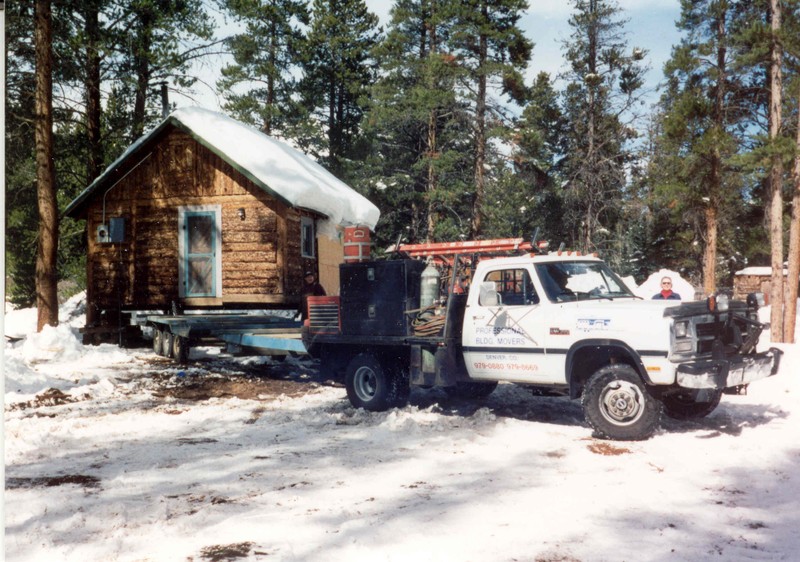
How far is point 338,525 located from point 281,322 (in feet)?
35.6

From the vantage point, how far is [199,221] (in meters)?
18.6

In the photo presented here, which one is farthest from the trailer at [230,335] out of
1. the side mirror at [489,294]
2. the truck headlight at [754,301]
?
the truck headlight at [754,301]

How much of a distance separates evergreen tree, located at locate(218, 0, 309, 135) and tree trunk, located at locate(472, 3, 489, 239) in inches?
371

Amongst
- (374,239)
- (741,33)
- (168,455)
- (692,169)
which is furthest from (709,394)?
(374,239)

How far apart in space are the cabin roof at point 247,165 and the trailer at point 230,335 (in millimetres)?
3647

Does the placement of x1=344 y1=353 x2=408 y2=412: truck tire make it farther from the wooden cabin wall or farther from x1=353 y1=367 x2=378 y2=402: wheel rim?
the wooden cabin wall

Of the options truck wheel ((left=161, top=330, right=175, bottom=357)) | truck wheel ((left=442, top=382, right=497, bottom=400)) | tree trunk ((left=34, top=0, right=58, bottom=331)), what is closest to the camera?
truck wheel ((left=442, top=382, right=497, bottom=400))

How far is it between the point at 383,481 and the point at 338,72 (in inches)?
1234

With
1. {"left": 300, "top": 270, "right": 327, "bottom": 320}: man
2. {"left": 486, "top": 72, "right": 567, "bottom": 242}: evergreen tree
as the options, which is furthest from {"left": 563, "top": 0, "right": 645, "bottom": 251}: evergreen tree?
{"left": 300, "top": 270, "right": 327, "bottom": 320}: man

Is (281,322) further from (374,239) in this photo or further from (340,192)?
(374,239)

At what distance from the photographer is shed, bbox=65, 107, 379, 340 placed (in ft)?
58.6

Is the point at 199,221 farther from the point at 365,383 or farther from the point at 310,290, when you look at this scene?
the point at 365,383

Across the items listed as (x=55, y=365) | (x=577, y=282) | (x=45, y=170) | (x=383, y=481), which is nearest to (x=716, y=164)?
(x=577, y=282)

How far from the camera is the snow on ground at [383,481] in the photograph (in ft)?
14.8
